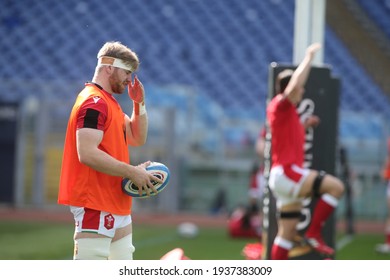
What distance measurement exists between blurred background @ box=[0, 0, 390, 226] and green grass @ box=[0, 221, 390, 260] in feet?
6.16

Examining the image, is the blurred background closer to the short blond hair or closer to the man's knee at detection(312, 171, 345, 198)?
the man's knee at detection(312, 171, 345, 198)

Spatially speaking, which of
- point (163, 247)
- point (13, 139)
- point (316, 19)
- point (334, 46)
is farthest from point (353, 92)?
point (316, 19)

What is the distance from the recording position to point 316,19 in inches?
224

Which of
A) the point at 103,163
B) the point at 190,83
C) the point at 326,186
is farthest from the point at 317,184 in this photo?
the point at 190,83

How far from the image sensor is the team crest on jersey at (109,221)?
3447 mm

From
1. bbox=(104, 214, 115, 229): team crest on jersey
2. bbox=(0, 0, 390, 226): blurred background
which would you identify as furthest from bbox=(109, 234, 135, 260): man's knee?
bbox=(0, 0, 390, 226): blurred background

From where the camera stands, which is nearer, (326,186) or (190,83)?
(326,186)

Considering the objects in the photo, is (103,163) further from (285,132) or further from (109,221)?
(285,132)

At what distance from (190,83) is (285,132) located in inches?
370

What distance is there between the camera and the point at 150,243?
27.9 feet

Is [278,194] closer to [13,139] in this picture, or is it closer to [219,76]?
[13,139]

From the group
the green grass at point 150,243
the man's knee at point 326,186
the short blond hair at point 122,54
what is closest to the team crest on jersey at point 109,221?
the short blond hair at point 122,54

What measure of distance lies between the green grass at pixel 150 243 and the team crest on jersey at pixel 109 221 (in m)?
3.45

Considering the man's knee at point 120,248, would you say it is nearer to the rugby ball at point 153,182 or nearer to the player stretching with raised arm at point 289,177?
the rugby ball at point 153,182
